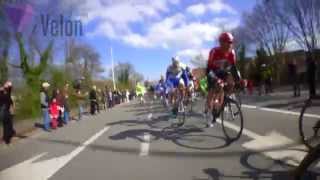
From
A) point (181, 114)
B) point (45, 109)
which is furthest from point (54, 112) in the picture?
point (181, 114)

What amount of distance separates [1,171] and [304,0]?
5463cm

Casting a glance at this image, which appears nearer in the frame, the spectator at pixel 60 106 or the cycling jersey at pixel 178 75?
the cycling jersey at pixel 178 75

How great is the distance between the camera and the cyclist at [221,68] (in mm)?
11933

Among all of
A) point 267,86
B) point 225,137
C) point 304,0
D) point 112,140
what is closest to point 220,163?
point 225,137

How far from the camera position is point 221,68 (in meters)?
12.1

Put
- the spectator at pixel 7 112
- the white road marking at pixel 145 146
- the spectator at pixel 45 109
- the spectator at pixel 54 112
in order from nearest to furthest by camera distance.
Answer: the white road marking at pixel 145 146 → the spectator at pixel 7 112 → the spectator at pixel 45 109 → the spectator at pixel 54 112

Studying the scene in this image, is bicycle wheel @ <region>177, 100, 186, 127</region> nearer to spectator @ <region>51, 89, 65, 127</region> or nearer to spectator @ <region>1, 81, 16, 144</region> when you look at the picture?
spectator @ <region>1, 81, 16, 144</region>

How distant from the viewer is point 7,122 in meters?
16.7

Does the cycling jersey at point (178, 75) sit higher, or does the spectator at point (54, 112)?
the cycling jersey at point (178, 75)

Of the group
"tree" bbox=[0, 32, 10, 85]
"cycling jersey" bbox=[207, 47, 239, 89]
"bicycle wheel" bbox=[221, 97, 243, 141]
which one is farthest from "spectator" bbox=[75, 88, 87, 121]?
"cycling jersey" bbox=[207, 47, 239, 89]

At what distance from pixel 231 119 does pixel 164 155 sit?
6.27 ft

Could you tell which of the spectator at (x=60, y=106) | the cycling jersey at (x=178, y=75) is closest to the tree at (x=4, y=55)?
the spectator at (x=60, y=106)

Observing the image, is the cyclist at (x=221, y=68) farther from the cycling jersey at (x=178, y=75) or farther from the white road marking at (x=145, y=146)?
the cycling jersey at (x=178, y=75)

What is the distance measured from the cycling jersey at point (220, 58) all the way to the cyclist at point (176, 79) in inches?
183
